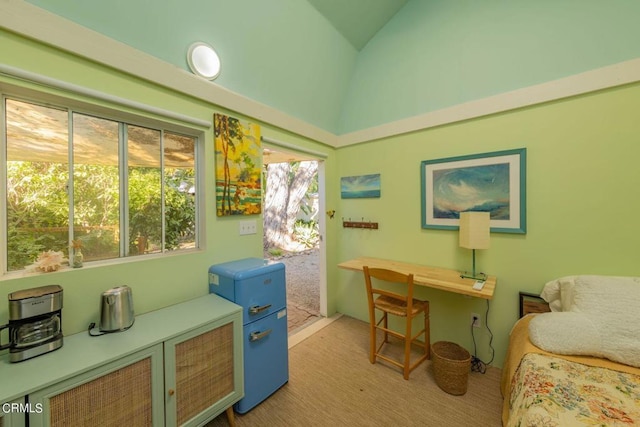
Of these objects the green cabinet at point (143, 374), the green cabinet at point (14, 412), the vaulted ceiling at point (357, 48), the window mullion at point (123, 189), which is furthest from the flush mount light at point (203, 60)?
the green cabinet at point (14, 412)

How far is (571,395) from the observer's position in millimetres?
1072

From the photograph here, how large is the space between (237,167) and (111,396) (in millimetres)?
1581

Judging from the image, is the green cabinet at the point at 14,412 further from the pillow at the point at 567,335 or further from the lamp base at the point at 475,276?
the lamp base at the point at 475,276

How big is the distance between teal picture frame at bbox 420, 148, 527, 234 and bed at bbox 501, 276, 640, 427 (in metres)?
0.61

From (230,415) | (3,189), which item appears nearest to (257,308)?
(230,415)

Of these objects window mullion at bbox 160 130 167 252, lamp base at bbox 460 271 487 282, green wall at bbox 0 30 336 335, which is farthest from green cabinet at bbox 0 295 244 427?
lamp base at bbox 460 271 487 282

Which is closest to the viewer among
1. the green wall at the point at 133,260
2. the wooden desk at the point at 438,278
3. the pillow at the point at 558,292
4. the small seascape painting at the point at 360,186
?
the green wall at the point at 133,260

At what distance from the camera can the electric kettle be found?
1.27 m

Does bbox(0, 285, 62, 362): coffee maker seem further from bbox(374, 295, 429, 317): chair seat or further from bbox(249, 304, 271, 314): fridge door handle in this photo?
bbox(374, 295, 429, 317): chair seat

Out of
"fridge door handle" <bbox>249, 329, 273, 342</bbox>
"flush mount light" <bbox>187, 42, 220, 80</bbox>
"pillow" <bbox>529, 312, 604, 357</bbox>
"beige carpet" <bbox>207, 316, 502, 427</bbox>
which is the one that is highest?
"flush mount light" <bbox>187, 42, 220, 80</bbox>

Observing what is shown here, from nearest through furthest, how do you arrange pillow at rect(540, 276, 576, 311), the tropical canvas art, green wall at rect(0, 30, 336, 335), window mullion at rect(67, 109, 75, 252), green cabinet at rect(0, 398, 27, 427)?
green cabinet at rect(0, 398, 27, 427), green wall at rect(0, 30, 336, 335), window mullion at rect(67, 109, 75, 252), pillow at rect(540, 276, 576, 311), the tropical canvas art

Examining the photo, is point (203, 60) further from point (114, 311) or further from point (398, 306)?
point (398, 306)

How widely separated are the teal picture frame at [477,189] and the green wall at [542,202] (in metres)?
0.06

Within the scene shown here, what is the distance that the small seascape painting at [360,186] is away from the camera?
9.07ft
